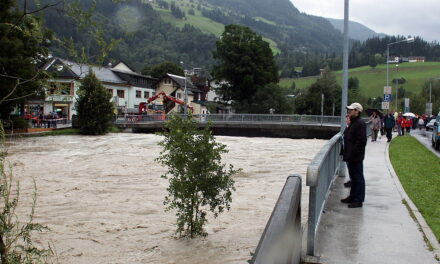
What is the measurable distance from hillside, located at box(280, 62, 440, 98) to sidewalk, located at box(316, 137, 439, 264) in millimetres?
113795

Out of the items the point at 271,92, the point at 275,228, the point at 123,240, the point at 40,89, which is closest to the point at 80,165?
the point at 123,240

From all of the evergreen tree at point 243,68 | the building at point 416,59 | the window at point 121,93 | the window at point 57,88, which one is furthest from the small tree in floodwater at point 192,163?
the building at point 416,59

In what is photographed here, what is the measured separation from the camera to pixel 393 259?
5.61 meters

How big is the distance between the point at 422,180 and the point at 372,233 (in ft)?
20.5

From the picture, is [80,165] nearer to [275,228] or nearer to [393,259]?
[393,259]

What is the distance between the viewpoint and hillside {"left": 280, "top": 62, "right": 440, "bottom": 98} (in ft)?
401

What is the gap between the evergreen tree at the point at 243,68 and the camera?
70.8 meters

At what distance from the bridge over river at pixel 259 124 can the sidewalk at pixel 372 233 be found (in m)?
41.9

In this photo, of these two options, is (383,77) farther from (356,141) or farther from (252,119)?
(356,141)

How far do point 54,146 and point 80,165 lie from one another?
1161cm

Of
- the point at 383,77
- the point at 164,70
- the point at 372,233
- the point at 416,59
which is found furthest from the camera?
the point at 416,59

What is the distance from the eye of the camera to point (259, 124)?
54281mm

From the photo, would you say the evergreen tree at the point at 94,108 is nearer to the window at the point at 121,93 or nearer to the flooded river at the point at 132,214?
the flooded river at the point at 132,214

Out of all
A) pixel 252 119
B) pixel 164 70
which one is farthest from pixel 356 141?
pixel 164 70
